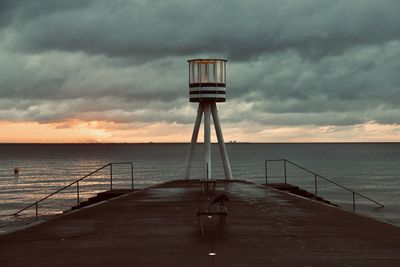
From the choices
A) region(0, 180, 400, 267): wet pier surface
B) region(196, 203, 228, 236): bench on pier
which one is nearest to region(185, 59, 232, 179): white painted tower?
region(0, 180, 400, 267): wet pier surface

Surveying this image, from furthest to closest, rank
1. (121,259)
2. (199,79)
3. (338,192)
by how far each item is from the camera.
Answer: (338,192)
(199,79)
(121,259)

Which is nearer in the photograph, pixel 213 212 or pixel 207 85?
pixel 213 212

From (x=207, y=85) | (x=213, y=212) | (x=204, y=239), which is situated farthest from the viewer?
(x=207, y=85)

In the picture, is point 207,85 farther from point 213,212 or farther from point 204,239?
point 204,239

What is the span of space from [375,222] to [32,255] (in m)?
10.9

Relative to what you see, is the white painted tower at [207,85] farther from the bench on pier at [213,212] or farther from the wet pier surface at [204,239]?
the bench on pier at [213,212]

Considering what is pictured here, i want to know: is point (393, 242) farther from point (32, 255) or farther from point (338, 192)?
point (338, 192)

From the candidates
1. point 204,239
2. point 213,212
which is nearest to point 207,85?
point 213,212

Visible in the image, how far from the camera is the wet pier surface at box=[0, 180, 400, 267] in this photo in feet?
40.4

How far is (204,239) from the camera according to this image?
14.6m

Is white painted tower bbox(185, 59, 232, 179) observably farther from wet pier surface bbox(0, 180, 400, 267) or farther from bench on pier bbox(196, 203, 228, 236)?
bench on pier bbox(196, 203, 228, 236)

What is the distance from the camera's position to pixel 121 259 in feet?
40.7

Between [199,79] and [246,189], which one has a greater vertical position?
[199,79]

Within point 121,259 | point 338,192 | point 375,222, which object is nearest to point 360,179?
point 338,192
